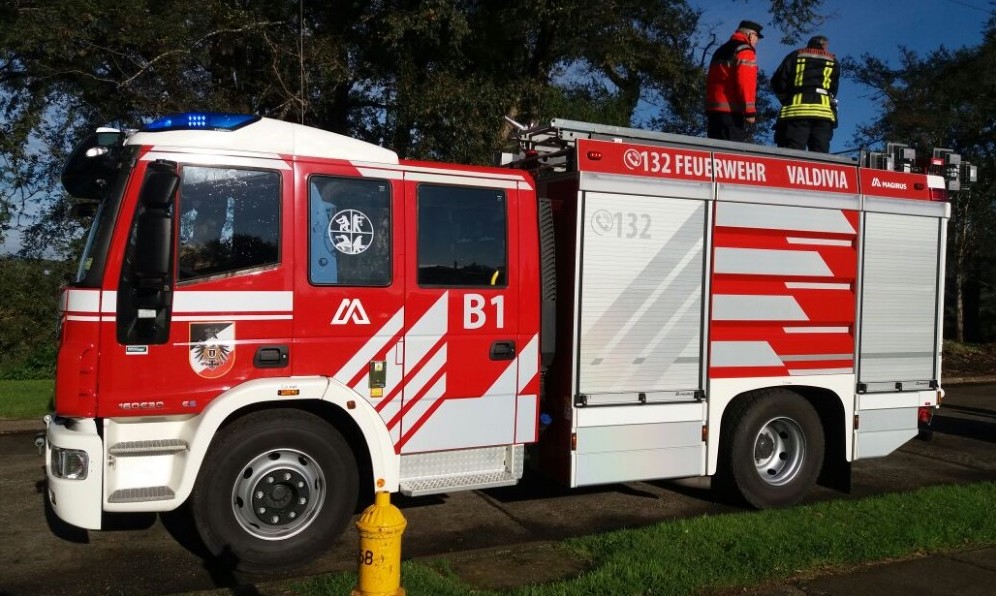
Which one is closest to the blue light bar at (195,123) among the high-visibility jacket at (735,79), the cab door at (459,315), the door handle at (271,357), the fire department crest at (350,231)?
the fire department crest at (350,231)

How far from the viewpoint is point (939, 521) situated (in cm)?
612

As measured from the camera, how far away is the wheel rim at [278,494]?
5023 millimetres

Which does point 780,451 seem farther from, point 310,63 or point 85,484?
point 310,63

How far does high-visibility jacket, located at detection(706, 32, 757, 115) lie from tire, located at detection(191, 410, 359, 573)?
519 cm

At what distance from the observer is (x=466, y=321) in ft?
18.4

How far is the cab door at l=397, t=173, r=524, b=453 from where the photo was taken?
544 cm

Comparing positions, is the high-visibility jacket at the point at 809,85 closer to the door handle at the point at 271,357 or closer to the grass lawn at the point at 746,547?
the grass lawn at the point at 746,547

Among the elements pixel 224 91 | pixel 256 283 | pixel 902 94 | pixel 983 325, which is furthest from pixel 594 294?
pixel 983 325

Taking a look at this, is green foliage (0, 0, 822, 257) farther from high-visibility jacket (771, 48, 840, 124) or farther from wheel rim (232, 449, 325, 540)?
wheel rim (232, 449, 325, 540)

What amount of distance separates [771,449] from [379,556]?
4545 mm

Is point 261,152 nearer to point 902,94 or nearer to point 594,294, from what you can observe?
point 594,294

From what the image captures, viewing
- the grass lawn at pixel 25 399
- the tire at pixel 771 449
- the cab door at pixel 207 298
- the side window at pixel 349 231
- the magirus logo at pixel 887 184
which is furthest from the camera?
the grass lawn at pixel 25 399

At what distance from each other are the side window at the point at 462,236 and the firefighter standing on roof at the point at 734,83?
11.6ft

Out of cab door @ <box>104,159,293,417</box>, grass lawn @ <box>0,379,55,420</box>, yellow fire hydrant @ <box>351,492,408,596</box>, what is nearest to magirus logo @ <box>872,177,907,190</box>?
cab door @ <box>104,159,293,417</box>
